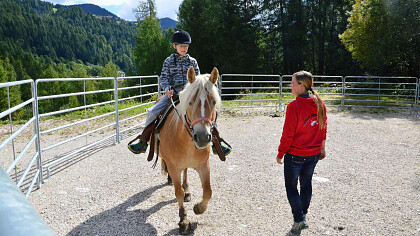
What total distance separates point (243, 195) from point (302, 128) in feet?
5.62

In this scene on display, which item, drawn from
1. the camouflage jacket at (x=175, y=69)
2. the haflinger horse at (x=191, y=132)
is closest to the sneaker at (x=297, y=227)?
the haflinger horse at (x=191, y=132)

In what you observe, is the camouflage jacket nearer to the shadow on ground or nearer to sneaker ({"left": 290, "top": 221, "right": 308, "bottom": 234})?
the shadow on ground

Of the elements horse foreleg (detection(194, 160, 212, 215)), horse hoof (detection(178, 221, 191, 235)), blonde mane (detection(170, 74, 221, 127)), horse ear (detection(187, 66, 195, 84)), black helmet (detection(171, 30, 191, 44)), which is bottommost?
horse hoof (detection(178, 221, 191, 235))

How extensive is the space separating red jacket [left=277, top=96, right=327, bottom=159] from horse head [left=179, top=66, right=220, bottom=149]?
793mm

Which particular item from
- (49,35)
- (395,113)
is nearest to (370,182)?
(395,113)

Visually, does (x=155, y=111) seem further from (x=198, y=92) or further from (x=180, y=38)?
(x=198, y=92)

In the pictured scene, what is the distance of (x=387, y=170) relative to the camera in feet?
17.4

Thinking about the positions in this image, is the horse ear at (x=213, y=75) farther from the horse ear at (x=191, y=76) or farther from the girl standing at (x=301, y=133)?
the girl standing at (x=301, y=133)

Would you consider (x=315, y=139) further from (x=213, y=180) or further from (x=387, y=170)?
(x=387, y=170)

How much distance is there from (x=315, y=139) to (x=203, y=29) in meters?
28.0

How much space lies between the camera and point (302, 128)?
9.84ft

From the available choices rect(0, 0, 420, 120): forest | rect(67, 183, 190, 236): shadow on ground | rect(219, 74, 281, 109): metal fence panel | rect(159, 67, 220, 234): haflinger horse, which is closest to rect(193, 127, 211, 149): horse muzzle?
rect(159, 67, 220, 234): haflinger horse

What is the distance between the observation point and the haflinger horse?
2.82m

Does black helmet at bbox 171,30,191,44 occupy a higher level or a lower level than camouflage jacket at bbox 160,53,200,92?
higher
